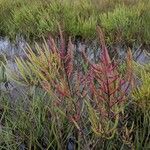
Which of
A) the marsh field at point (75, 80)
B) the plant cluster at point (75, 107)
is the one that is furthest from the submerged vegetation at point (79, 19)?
the plant cluster at point (75, 107)

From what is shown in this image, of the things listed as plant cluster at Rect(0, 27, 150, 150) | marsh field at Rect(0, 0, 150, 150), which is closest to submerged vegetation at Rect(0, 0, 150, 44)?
marsh field at Rect(0, 0, 150, 150)

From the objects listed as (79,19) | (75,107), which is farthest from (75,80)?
(79,19)

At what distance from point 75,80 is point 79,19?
2.72 metres

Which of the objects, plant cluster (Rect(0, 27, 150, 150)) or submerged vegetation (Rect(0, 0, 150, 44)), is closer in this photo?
plant cluster (Rect(0, 27, 150, 150))

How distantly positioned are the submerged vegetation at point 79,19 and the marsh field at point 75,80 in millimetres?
14

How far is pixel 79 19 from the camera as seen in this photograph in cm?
597

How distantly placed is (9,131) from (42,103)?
1.14ft

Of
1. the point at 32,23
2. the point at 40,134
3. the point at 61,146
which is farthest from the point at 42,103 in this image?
the point at 32,23

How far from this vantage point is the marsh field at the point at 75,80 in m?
1.74

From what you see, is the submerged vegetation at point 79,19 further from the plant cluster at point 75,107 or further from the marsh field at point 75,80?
the plant cluster at point 75,107

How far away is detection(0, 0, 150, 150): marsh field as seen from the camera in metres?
1.74

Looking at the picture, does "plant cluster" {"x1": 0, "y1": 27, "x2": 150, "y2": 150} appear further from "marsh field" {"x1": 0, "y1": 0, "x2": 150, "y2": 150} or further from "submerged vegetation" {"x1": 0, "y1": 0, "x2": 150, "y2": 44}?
"submerged vegetation" {"x1": 0, "y1": 0, "x2": 150, "y2": 44}

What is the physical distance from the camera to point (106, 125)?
1.82 metres

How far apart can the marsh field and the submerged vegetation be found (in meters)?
0.01
